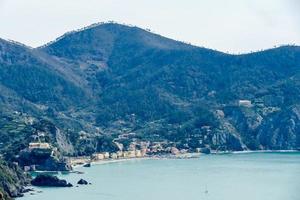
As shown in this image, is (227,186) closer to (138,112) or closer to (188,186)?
(188,186)

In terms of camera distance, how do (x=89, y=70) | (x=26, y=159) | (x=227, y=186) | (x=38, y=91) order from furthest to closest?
(x=89, y=70) < (x=38, y=91) < (x=26, y=159) < (x=227, y=186)

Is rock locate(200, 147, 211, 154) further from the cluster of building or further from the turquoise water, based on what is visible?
the turquoise water

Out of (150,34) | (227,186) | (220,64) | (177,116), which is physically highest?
(150,34)

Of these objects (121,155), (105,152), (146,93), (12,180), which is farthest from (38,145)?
(146,93)

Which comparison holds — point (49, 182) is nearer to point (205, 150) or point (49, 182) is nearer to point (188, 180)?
point (188, 180)

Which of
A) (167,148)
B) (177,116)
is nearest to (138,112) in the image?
(177,116)

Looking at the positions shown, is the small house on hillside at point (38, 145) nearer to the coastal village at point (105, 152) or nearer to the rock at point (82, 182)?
the coastal village at point (105, 152)

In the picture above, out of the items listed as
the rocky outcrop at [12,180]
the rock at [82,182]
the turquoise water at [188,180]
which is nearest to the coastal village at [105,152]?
the turquoise water at [188,180]
